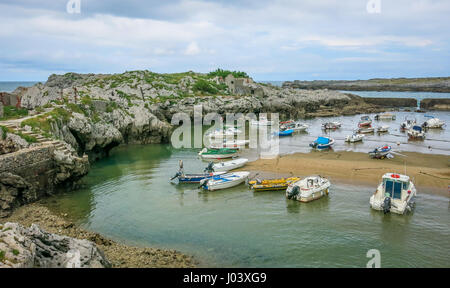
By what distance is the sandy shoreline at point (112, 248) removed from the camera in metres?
14.7

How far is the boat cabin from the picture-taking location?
21609mm

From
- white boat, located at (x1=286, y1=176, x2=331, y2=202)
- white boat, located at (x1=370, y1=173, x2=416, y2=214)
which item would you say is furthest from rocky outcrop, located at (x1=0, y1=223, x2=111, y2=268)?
white boat, located at (x1=370, y1=173, x2=416, y2=214)

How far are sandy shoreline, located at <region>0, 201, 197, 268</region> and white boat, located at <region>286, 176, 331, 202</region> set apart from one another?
427 inches

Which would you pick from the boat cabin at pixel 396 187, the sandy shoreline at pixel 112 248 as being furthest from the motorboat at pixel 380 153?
the sandy shoreline at pixel 112 248

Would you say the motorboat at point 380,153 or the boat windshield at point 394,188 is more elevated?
the motorboat at point 380,153

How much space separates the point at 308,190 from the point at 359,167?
35.3 feet

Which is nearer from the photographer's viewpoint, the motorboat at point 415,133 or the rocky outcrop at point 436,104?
the motorboat at point 415,133

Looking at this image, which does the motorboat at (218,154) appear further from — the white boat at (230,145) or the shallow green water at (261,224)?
the shallow green water at (261,224)

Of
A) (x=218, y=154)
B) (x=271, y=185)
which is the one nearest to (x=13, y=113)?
(x=218, y=154)

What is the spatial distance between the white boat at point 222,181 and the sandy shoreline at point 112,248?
1082 cm

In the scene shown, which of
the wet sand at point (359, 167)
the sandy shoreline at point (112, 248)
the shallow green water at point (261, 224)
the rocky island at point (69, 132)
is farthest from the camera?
the wet sand at point (359, 167)

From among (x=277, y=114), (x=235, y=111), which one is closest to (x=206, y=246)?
(x=235, y=111)

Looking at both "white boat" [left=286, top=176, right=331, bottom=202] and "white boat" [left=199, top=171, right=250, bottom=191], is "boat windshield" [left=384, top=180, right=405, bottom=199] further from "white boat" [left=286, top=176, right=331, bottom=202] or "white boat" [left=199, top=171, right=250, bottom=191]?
"white boat" [left=199, top=171, right=250, bottom=191]

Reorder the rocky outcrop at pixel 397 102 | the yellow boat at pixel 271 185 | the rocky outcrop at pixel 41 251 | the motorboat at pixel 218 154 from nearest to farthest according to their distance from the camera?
the rocky outcrop at pixel 41 251, the yellow boat at pixel 271 185, the motorboat at pixel 218 154, the rocky outcrop at pixel 397 102
